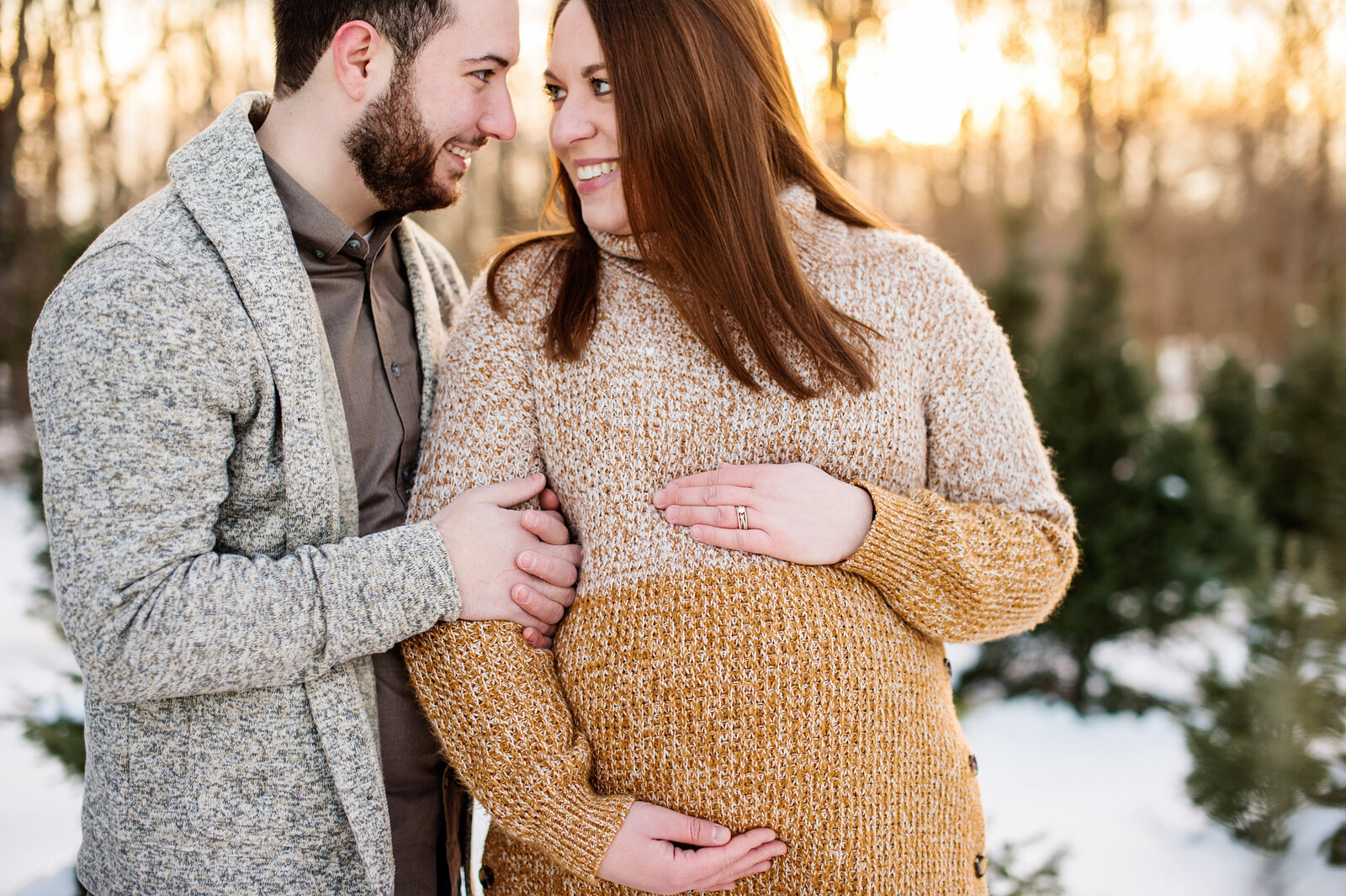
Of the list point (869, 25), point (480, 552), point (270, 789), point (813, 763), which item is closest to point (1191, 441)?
point (869, 25)

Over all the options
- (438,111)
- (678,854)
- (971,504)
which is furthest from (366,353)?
(971,504)

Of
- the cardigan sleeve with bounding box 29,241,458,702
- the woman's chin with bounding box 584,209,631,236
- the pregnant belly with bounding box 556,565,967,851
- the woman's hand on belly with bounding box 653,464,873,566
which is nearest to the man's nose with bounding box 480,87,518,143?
the woman's chin with bounding box 584,209,631,236

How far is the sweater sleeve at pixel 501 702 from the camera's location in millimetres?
1534

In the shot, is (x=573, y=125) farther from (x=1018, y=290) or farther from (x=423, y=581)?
(x=1018, y=290)

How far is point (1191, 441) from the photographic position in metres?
4.55

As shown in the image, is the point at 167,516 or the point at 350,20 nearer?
the point at 167,516

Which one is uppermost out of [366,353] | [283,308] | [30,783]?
[283,308]

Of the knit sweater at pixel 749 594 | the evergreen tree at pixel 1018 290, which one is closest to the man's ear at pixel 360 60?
the knit sweater at pixel 749 594

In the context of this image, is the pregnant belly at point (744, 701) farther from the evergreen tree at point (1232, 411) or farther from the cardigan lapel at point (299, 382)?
the evergreen tree at point (1232, 411)

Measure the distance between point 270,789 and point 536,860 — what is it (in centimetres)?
50

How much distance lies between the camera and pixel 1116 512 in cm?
451

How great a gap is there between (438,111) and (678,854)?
141 centimetres

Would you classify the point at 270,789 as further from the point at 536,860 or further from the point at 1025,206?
the point at 1025,206

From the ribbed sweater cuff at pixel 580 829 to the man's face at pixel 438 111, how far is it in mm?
1156
